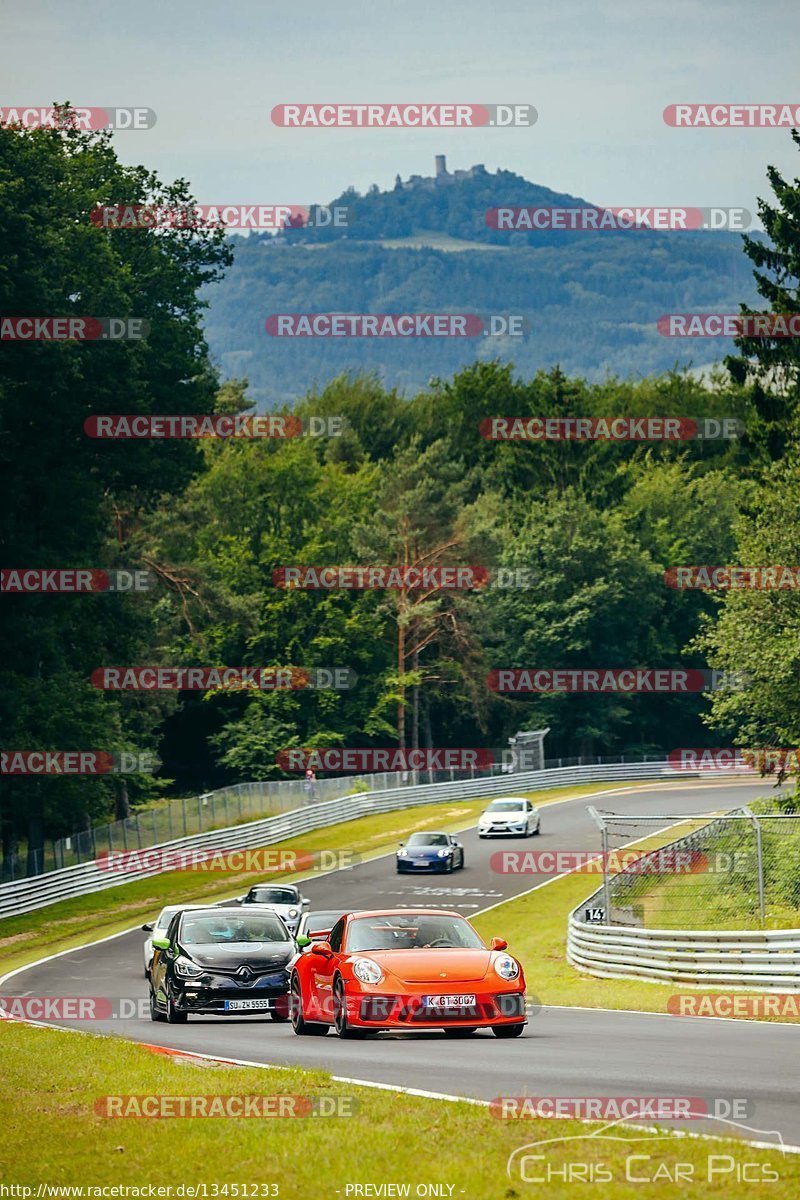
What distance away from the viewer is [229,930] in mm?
20969

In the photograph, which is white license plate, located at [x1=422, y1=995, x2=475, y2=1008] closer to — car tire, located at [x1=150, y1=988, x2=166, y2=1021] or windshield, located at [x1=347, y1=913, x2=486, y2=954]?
windshield, located at [x1=347, y1=913, x2=486, y2=954]

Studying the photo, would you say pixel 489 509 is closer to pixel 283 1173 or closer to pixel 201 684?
pixel 201 684

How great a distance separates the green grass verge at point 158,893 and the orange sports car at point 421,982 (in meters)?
21.3

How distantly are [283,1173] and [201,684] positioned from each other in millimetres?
74108

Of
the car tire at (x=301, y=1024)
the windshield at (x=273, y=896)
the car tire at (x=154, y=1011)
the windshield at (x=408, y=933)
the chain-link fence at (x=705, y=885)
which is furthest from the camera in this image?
the windshield at (x=273, y=896)

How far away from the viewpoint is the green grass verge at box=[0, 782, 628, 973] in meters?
40.7

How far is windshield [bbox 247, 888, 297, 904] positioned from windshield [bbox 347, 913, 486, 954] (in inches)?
746

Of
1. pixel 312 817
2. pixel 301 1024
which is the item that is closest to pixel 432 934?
pixel 301 1024

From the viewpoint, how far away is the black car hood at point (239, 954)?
2012 centimetres

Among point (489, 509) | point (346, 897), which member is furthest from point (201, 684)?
point (346, 897)

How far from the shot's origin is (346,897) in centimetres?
4431

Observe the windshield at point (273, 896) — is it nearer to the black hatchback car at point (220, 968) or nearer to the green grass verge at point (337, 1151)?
the black hatchback car at point (220, 968)

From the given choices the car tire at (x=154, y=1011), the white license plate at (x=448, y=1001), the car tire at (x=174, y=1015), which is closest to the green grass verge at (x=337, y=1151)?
the white license plate at (x=448, y=1001)

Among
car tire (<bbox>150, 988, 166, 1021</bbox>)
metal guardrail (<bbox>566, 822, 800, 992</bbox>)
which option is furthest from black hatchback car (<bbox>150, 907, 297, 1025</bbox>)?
metal guardrail (<bbox>566, 822, 800, 992</bbox>)
